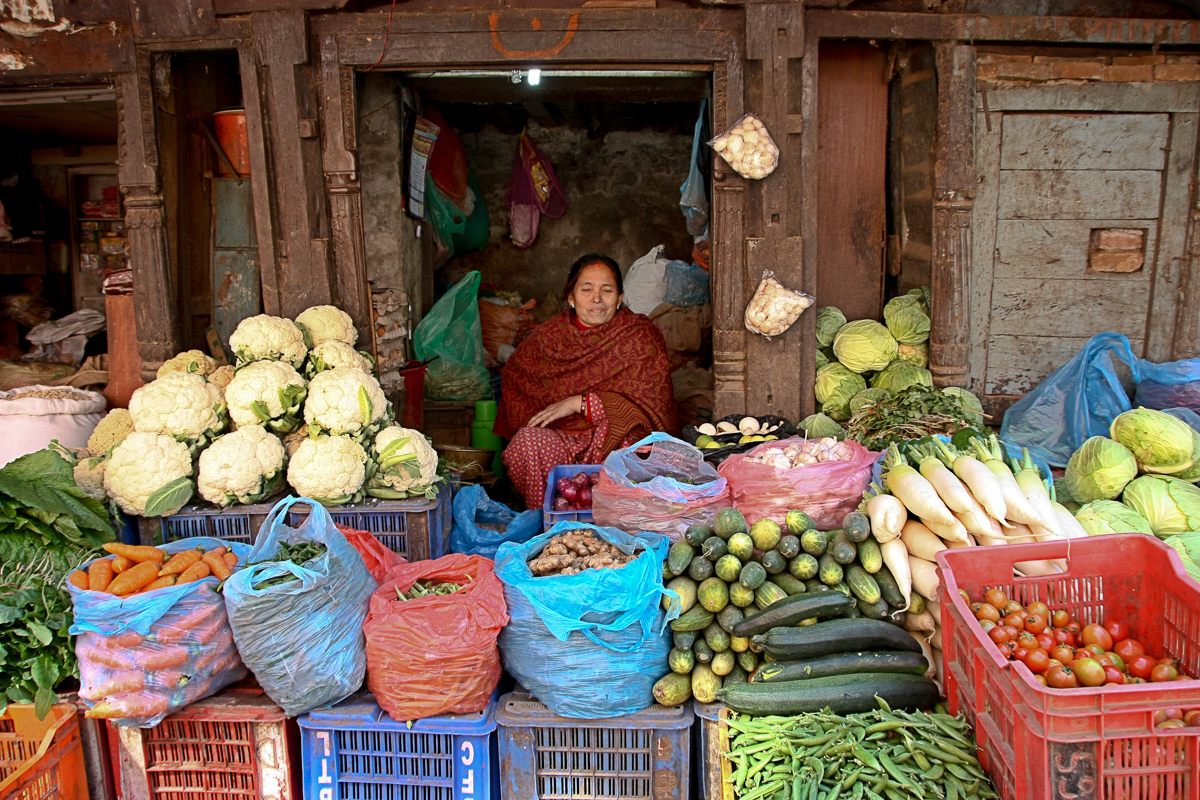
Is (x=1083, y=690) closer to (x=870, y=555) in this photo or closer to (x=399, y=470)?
(x=870, y=555)

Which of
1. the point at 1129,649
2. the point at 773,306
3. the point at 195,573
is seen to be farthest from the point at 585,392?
the point at 1129,649

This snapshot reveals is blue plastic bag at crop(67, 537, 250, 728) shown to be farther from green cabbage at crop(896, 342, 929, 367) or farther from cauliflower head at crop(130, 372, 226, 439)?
green cabbage at crop(896, 342, 929, 367)

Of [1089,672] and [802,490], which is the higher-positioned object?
[802,490]

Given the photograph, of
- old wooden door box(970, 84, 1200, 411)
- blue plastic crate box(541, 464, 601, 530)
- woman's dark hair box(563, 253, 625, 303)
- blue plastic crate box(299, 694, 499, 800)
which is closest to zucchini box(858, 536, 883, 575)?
blue plastic crate box(541, 464, 601, 530)

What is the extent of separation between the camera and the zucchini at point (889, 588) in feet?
9.70

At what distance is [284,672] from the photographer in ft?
8.97

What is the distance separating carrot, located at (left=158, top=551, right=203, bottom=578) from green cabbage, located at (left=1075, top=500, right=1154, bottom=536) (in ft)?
12.0

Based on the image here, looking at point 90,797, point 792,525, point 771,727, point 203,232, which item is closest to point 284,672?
point 90,797

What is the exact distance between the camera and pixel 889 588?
9.81ft

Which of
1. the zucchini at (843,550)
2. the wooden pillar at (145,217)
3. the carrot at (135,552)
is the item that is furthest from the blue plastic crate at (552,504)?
the wooden pillar at (145,217)

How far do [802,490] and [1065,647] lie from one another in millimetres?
1153

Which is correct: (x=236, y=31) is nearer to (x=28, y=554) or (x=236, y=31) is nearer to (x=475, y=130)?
(x=28, y=554)

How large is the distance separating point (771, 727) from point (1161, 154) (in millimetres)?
4273

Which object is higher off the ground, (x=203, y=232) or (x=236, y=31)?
(x=236, y=31)
